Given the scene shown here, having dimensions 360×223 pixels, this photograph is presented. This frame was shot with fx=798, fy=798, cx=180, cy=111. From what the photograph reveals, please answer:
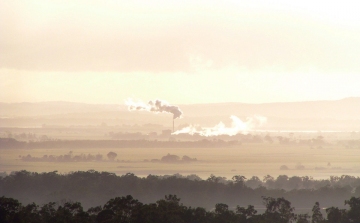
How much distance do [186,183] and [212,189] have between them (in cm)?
782

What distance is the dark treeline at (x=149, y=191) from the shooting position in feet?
517

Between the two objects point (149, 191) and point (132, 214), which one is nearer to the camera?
point (132, 214)

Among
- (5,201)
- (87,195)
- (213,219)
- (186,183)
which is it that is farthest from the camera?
(186,183)

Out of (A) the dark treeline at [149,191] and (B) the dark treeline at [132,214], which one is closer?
(B) the dark treeline at [132,214]

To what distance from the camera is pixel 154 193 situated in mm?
165500

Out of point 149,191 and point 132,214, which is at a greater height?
point 149,191

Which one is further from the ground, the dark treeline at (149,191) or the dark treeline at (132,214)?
the dark treeline at (149,191)

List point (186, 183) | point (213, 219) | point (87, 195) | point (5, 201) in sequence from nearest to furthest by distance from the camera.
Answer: point (5, 201), point (213, 219), point (87, 195), point (186, 183)

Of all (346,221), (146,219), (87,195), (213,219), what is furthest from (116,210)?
(87,195)

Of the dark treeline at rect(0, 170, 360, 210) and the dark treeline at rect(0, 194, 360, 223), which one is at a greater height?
the dark treeline at rect(0, 170, 360, 210)

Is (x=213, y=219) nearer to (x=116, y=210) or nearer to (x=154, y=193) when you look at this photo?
(x=116, y=210)

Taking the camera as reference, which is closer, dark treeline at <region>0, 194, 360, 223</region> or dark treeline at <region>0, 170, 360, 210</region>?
dark treeline at <region>0, 194, 360, 223</region>

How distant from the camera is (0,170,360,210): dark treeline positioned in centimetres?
15762

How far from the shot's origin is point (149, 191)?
165500mm
